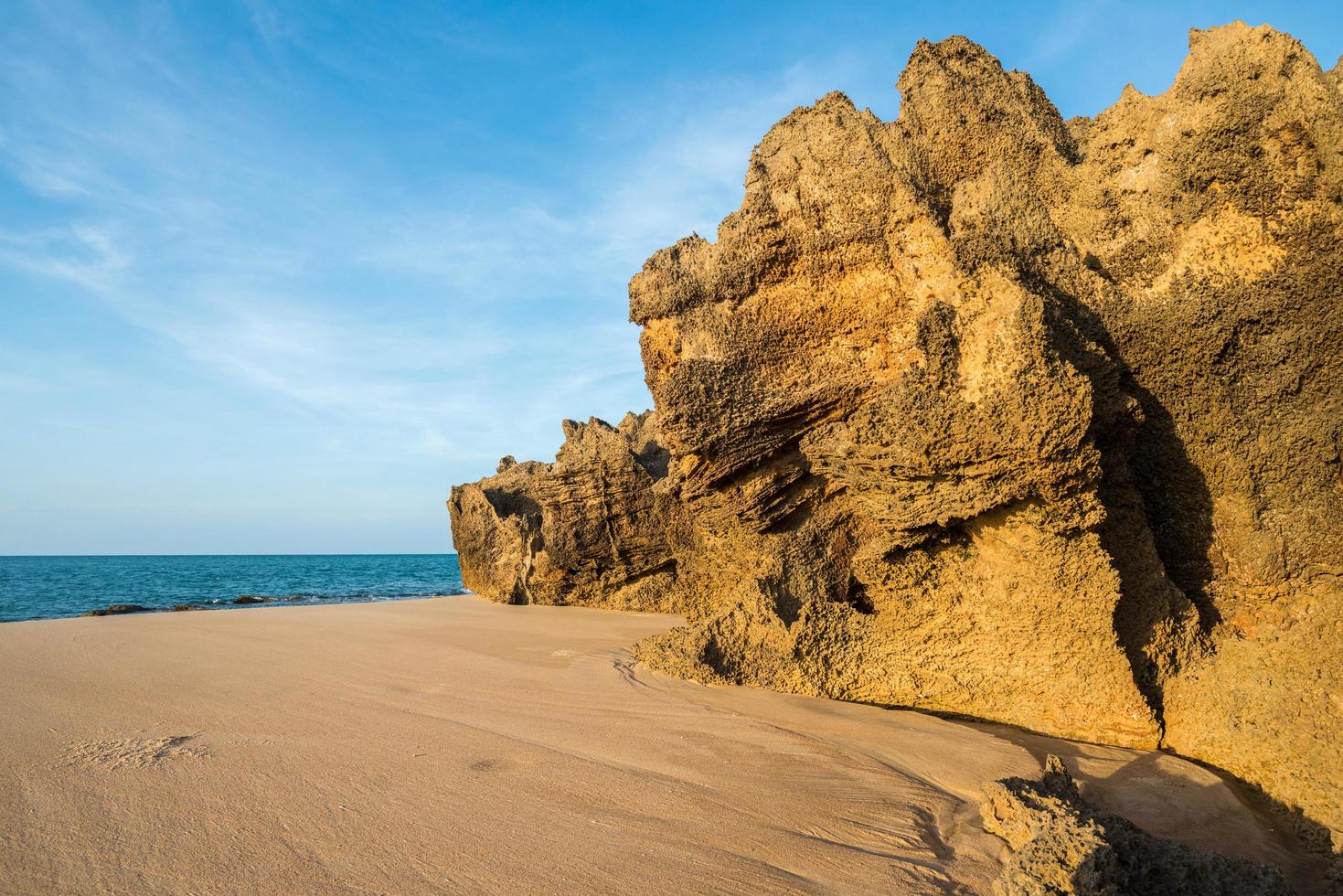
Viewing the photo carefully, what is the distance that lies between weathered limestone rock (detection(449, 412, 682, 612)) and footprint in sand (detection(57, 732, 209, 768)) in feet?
27.2

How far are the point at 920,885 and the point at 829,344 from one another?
4839mm

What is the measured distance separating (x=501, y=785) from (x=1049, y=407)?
155 inches

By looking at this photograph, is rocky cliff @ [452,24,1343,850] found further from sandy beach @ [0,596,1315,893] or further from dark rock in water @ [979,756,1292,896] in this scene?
dark rock in water @ [979,756,1292,896]

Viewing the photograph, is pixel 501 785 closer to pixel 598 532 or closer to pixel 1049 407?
pixel 1049 407

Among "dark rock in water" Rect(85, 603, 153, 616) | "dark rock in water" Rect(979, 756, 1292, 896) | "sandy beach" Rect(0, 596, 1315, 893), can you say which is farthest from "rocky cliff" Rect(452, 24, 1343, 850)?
"dark rock in water" Rect(85, 603, 153, 616)

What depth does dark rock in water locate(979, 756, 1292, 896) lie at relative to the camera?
110 inches

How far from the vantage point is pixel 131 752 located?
395 centimetres

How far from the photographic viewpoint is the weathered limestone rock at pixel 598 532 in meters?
12.4

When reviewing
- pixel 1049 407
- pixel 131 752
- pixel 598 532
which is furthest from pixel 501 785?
pixel 598 532

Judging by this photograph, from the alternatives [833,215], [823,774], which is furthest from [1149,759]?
[833,215]

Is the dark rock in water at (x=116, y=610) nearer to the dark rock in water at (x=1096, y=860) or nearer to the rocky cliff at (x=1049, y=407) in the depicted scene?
the rocky cliff at (x=1049, y=407)

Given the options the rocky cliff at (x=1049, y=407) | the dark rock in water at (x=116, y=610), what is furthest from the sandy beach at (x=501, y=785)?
the dark rock in water at (x=116, y=610)

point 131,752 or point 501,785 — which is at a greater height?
point 131,752

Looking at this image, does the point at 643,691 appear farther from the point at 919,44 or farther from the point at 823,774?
the point at 919,44
